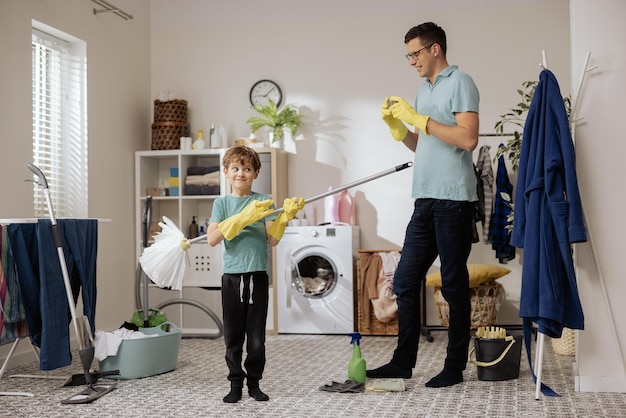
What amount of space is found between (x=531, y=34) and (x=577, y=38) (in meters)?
2.42

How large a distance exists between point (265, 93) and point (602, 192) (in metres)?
3.29

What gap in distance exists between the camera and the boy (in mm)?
3225

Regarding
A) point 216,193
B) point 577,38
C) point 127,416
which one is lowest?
point 127,416

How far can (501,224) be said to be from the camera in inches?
206

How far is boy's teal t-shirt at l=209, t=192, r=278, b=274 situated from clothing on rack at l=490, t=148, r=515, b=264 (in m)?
2.39

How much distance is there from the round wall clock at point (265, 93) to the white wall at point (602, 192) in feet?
9.94

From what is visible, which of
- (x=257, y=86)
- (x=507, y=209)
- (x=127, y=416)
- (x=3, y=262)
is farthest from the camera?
(x=257, y=86)

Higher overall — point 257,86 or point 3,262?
point 257,86

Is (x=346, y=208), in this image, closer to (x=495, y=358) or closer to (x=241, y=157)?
(x=495, y=358)

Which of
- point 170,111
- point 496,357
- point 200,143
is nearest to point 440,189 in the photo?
point 496,357

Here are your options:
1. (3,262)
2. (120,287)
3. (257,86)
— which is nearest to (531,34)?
(257,86)

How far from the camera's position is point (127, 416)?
3039 millimetres

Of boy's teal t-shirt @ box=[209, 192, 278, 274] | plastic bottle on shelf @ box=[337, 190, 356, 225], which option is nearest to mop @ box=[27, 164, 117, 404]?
boy's teal t-shirt @ box=[209, 192, 278, 274]

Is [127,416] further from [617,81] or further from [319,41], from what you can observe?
[319,41]
